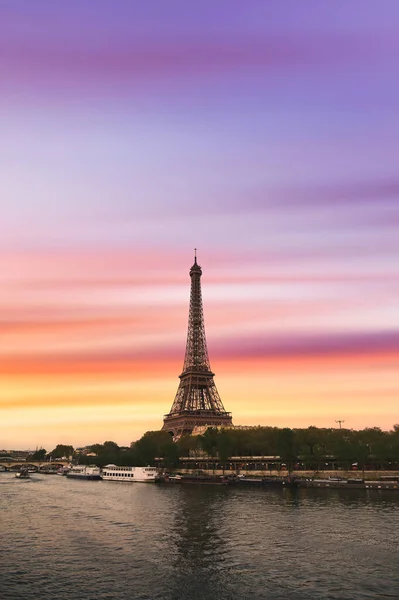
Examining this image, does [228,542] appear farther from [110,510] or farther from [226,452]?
[226,452]

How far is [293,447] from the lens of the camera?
401 feet

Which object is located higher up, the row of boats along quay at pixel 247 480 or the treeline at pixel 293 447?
the treeline at pixel 293 447

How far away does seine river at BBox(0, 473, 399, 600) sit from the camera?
35475 mm

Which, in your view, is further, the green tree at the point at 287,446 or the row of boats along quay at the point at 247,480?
the green tree at the point at 287,446

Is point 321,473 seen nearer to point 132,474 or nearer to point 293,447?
point 293,447

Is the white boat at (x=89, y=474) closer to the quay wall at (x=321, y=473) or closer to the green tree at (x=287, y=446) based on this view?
the quay wall at (x=321, y=473)

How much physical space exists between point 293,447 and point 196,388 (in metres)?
66.0

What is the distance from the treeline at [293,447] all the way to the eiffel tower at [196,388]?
13022 millimetres

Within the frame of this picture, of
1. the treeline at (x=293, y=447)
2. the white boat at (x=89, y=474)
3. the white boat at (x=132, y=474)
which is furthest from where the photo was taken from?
the white boat at (x=89, y=474)

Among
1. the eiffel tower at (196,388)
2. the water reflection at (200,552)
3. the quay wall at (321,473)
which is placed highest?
the eiffel tower at (196,388)

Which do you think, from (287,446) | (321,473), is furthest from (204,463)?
(321,473)

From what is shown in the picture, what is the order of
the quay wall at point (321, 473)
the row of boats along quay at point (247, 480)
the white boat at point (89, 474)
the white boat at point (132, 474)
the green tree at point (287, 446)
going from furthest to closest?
the white boat at point (89, 474) < the white boat at point (132, 474) < the green tree at point (287, 446) < the quay wall at point (321, 473) < the row of boats along quay at point (247, 480)

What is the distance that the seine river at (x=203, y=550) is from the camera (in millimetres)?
35475

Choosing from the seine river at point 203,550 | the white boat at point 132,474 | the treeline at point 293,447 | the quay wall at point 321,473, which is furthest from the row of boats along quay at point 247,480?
the seine river at point 203,550
